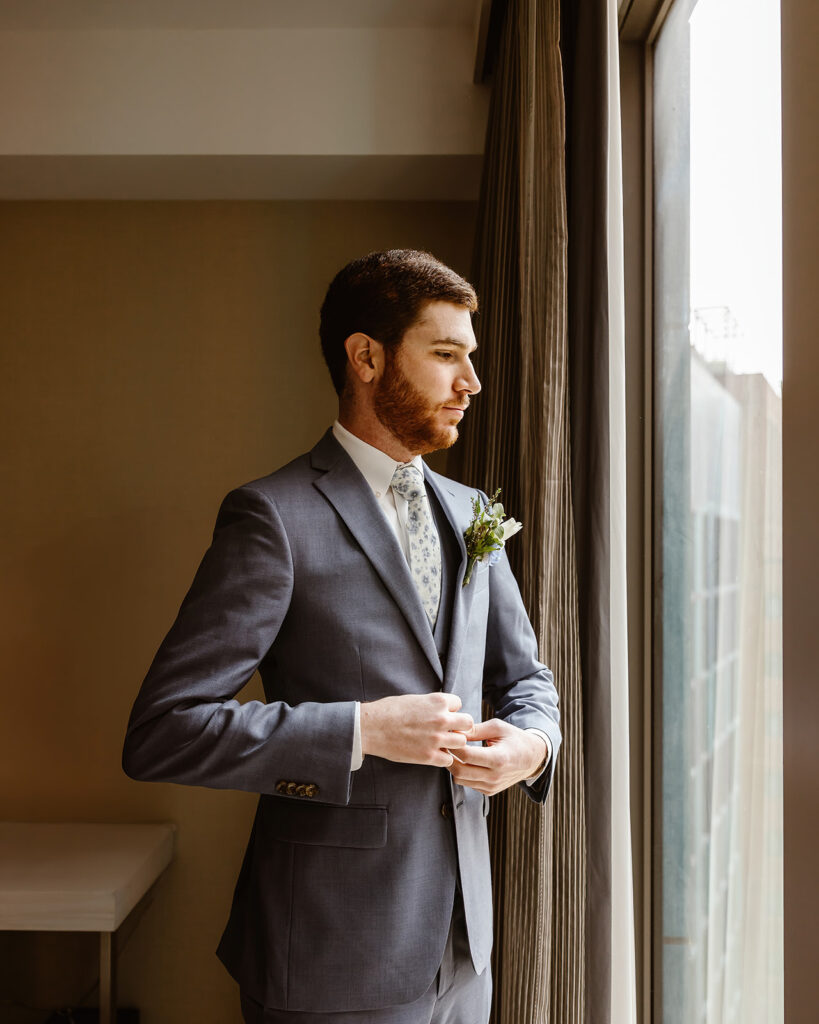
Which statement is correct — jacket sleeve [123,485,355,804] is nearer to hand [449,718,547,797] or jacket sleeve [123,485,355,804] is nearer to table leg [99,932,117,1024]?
hand [449,718,547,797]

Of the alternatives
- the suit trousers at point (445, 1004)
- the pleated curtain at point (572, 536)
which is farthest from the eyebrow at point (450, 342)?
the suit trousers at point (445, 1004)

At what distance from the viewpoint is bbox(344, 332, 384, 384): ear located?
1242mm

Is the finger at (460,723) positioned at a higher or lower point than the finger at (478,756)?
higher

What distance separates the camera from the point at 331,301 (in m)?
1.30

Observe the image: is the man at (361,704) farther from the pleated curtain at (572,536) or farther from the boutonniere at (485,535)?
the pleated curtain at (572,536)

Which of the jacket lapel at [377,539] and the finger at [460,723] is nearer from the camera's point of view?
the finger at [460,723]

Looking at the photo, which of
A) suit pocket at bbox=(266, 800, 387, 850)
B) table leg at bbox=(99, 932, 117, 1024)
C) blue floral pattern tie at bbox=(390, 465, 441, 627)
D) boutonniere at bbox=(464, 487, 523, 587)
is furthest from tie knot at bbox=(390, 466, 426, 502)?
table leg at bbox=(99, 932, 117, 1024)

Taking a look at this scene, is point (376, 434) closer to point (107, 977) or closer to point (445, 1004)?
point (445, 1004)

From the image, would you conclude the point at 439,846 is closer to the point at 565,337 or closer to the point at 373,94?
the point at 565,337

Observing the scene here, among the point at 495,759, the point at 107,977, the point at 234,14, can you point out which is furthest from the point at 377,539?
the point at 234,14

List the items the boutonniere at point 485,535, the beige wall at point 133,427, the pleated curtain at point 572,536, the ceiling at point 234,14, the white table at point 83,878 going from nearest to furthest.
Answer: the boutonniere at point 485,535
the pleated curtain at point 572,536
the white table at point 83,878
the ceiling at point 234,14
the beige wall at point 133,427

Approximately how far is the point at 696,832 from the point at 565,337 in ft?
3.16

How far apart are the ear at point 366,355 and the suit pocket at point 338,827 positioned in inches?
24.4

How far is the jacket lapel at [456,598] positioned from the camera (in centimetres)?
121
